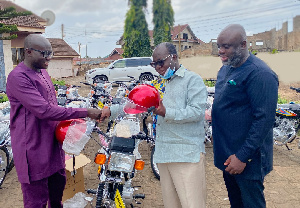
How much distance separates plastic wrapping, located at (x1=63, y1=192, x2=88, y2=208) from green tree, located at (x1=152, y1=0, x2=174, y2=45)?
25356mm

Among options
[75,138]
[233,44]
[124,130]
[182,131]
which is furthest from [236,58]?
[75,138]

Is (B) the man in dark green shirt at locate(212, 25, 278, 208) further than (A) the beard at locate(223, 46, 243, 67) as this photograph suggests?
No

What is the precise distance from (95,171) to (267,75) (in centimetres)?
360

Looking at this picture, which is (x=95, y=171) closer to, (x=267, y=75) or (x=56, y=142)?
(x=56, y=142)

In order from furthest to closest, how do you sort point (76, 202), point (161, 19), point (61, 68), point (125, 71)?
point (161, 19), point (61, 68), point (125, 71), point (76, 202)

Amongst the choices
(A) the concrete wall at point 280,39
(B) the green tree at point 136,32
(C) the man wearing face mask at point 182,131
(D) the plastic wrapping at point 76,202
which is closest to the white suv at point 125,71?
(B) the green tree at point 136,32

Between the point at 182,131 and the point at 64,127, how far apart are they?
3.35 feet

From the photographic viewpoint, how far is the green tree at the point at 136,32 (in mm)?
26734

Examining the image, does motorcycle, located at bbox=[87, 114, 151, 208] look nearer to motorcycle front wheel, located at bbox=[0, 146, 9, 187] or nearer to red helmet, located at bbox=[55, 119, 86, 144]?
red helmet, located at bbox=[55, 119, 86, 144]

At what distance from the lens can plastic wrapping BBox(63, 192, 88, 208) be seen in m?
3.49

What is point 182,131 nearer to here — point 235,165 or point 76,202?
point 235,165

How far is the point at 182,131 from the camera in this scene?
7.79ft

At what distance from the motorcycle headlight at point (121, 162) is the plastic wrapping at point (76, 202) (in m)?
A: 1.25

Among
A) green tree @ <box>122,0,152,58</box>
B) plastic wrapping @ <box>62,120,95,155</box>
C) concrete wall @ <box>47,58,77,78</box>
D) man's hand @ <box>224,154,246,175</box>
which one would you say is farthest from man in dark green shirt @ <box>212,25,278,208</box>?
concrete wall @ <box>47,58,77,78</box>
